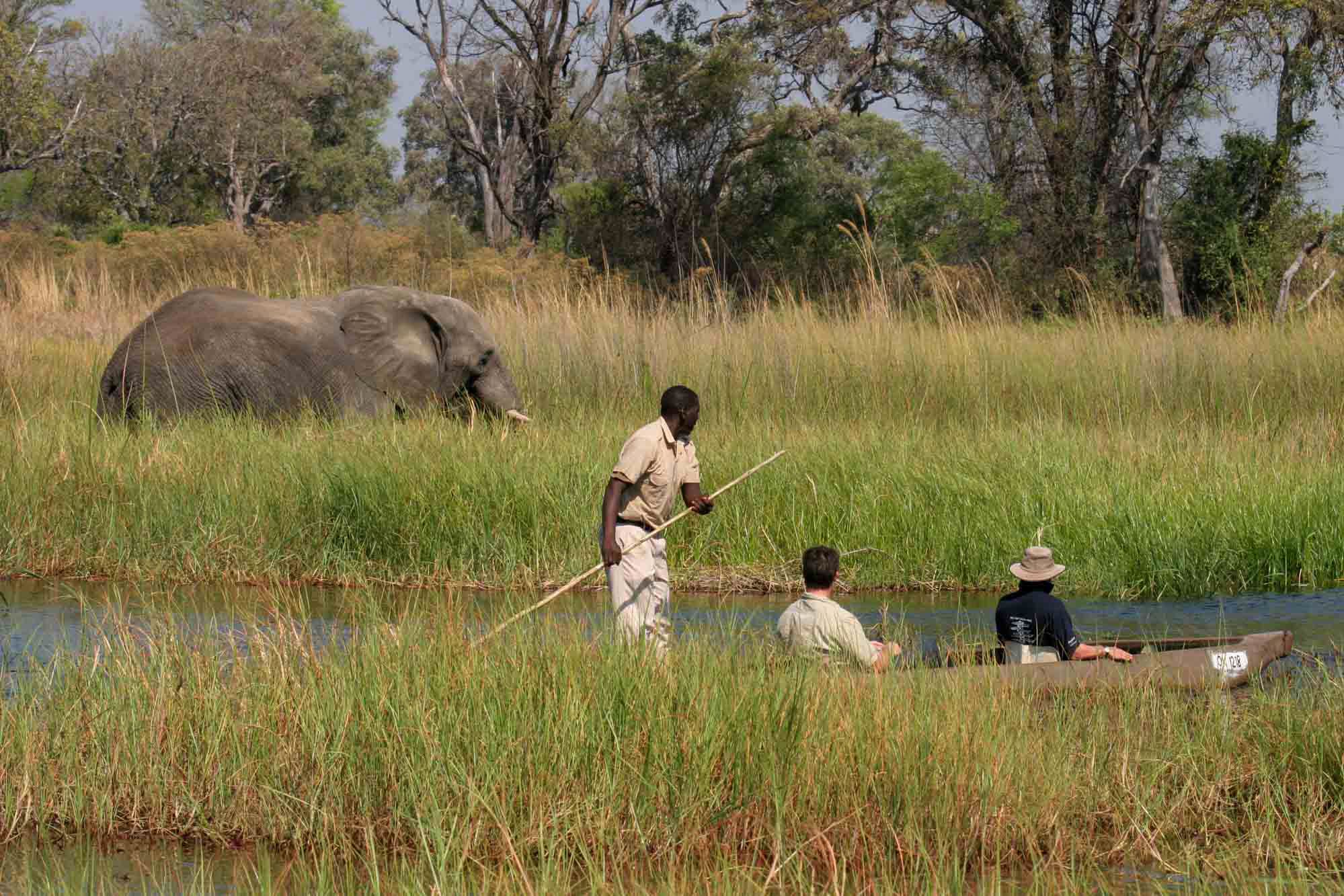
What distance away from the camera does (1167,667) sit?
643 cm

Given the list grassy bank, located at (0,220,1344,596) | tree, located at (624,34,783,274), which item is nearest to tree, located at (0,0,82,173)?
tree, located at (624,34,783,274)

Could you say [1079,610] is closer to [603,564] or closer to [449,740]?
[603,564]

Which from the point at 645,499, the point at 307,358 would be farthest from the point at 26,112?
the point at 645,499

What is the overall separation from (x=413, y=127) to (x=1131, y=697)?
50314 millimetres

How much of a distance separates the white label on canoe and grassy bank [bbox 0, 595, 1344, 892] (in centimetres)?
101

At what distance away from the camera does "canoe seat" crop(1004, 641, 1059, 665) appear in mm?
6613

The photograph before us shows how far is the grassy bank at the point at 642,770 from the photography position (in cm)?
461

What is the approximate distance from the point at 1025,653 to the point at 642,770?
2.39 m

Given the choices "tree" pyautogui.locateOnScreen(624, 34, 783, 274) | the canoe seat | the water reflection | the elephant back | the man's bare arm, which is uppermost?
"tree" pyautogui.locateOnScreen(624, 34, 783, 274)

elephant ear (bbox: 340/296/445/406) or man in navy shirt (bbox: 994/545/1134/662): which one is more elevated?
elephant ear (bbox: 340/296/445/406)

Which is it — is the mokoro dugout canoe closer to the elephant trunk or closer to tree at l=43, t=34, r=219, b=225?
the elephant trunk

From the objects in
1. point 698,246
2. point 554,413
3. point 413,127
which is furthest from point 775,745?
point 413,127

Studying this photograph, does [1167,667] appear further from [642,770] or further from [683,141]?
[683,141]

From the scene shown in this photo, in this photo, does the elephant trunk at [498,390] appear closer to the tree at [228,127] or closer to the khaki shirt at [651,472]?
the khaki shirt at [651,472]
